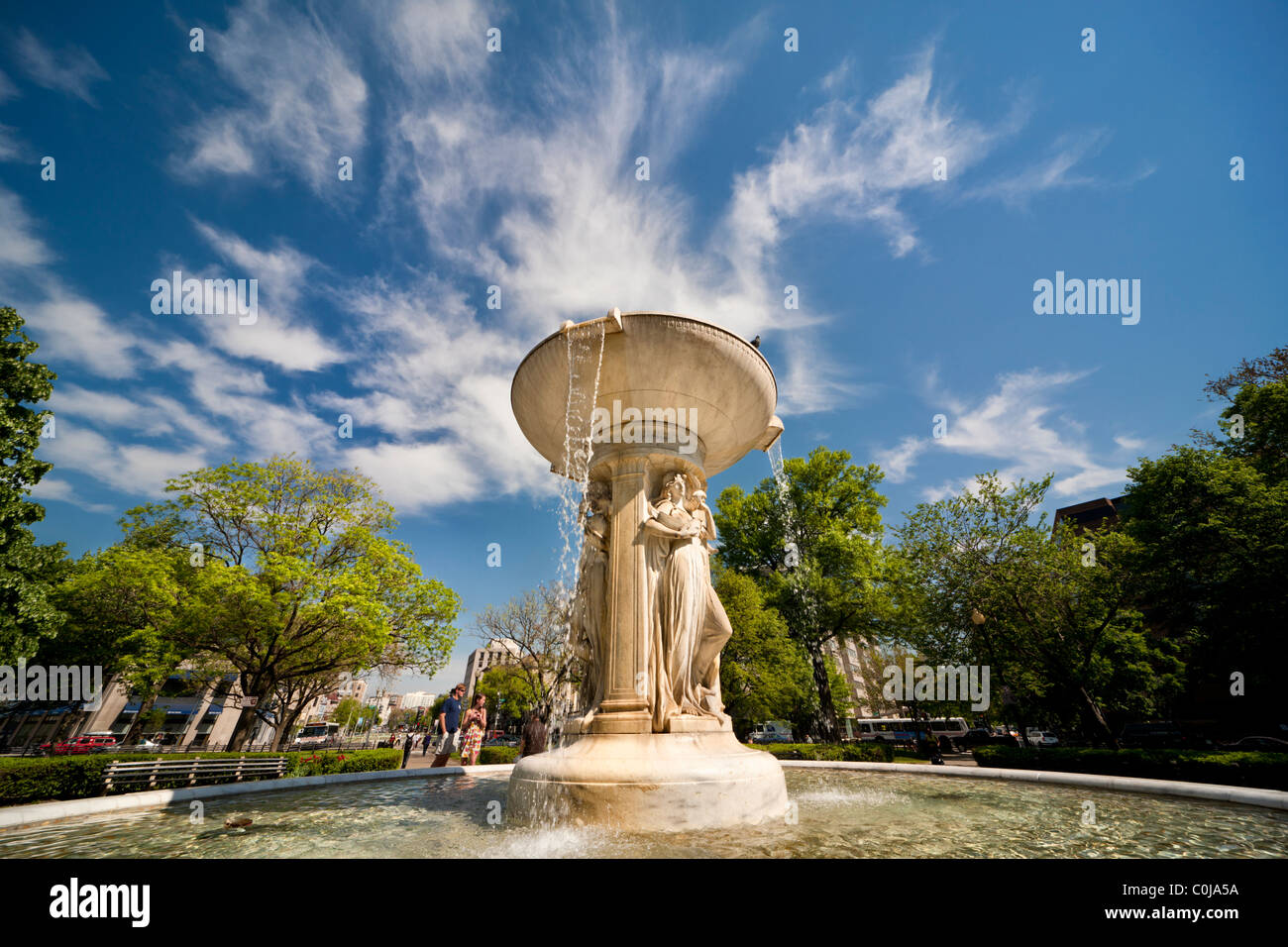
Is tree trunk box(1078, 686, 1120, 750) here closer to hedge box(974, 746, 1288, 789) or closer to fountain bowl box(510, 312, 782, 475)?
hedge box(974, 746, 1288, 789)

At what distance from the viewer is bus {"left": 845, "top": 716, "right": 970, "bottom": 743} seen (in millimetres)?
42656

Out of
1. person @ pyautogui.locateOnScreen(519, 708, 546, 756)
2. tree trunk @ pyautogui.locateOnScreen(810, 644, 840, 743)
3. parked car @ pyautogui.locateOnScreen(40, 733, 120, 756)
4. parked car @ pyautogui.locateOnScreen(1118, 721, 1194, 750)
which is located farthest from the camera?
parked car @ pyautogui.locateOnScreen(40, 733, 120, 756)

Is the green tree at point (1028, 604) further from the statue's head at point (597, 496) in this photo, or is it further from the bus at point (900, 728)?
the bus at point (900, 728)

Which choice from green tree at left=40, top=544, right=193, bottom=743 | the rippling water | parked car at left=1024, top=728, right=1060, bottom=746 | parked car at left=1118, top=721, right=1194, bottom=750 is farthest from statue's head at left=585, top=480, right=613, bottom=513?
parked car at left=1024, top=728, right=1060, bottom=746

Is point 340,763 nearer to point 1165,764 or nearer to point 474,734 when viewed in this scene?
point 474,734

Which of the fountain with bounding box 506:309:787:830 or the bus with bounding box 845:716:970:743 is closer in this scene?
the fountain with bounding box 506:309:787:830

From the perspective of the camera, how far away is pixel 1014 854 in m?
4.10

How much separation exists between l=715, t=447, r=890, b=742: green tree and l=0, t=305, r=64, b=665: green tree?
23351 mm

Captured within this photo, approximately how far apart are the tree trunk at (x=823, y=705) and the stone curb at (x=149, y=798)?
1815 centimetres

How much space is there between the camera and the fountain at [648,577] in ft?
17.0

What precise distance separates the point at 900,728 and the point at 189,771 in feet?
175

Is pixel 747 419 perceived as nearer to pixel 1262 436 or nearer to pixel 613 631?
pixel 613 631

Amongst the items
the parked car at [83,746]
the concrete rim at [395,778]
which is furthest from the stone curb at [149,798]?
the parked car at [83,746]
